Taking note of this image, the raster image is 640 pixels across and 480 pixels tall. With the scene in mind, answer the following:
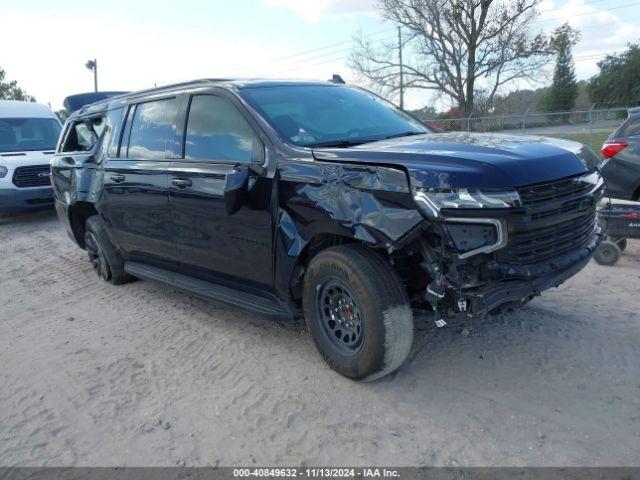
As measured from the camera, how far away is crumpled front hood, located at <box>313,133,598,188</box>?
2.89 meters

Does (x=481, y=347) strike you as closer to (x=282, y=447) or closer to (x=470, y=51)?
(x=282, y=447)

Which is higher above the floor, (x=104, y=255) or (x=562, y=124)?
(x=562, y=124)

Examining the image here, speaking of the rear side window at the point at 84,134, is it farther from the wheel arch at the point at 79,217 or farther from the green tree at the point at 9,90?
the green tree at the point at 9,90

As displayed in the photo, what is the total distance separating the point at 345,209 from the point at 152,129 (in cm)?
246

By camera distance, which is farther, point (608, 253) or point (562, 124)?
point (562, 124)

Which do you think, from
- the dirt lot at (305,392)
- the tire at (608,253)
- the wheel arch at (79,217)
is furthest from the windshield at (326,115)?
the wheel arch at (79,217)

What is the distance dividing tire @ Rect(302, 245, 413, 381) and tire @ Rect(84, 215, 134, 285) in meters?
3.05

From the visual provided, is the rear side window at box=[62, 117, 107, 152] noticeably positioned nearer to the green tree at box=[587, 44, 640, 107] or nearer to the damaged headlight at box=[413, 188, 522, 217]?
the damaged headlight at box=[413, 188, 522, 217]

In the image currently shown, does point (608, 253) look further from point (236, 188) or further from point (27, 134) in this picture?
point (27, 134)

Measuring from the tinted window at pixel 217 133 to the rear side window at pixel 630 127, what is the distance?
199 inches

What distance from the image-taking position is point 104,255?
5.90 meters

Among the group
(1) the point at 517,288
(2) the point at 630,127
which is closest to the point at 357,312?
(1) the point at 517,288

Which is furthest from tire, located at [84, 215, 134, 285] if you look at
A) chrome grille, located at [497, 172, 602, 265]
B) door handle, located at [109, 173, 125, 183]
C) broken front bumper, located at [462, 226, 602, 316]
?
chrome grille, located at [497, 172, 602, 265]

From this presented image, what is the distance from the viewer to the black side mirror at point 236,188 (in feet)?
11.9
